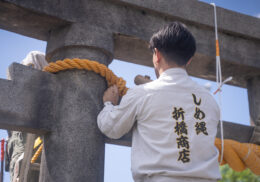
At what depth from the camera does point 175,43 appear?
2150 mm

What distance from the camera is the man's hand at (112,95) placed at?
273cm

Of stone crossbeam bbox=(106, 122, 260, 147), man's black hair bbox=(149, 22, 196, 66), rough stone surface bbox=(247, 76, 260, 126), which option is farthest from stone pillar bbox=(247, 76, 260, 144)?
man's black hair bbox=(149, 22, 196, 66)

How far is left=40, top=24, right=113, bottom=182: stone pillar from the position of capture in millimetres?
2639

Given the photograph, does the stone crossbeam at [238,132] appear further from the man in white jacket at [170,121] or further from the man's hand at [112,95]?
the man in white jacket at [170,121]

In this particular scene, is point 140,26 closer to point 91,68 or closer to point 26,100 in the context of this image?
point 91,68

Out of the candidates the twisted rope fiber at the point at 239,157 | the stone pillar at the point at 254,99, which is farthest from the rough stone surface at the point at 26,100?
the stone pillar at the point at 254,99

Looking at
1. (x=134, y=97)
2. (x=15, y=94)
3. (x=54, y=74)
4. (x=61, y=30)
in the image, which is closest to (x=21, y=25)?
(x=61, y=30)

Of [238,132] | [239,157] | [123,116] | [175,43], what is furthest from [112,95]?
[238,132]

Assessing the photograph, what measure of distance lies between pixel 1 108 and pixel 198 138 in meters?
1.48

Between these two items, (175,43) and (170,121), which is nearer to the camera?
(170,121)

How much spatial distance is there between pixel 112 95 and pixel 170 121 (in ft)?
2.90

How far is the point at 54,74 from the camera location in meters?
2.93

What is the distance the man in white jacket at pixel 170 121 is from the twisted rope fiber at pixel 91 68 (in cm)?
66

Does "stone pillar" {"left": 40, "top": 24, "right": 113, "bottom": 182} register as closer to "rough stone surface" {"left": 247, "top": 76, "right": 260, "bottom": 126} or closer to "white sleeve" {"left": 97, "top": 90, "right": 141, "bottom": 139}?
"white sleeve" {"left": 97, "top": 90, "right": 141, "bottom": 139}
